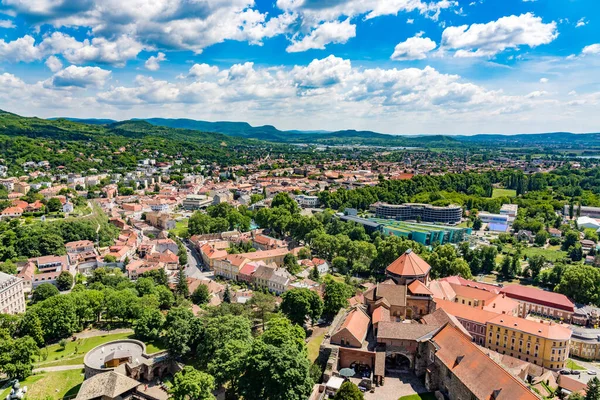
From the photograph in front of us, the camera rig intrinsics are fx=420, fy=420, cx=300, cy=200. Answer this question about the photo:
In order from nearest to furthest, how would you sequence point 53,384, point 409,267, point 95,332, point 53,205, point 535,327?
point 53,384 < point 535,327 < point 95,332 < point 409,267 < point 53,205

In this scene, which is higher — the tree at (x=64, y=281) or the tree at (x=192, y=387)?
the tree at (x=192, y=387)

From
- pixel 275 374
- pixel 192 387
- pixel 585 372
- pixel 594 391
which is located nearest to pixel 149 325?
pixel 192 387

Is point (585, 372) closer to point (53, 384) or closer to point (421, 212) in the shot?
point (53, 384)

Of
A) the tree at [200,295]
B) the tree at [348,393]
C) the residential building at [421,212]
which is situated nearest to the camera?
the tree at [348,393]

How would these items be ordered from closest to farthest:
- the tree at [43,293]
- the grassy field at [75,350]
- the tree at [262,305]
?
the grassy field at [75,350] < the tree at [262,305] < the tree at [43,293]

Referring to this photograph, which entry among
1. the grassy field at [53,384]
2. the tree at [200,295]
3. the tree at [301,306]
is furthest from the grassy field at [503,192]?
the grassy field at [53,384]

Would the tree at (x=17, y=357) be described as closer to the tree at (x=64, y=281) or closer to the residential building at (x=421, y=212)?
the tree at (x=64, y=281)
